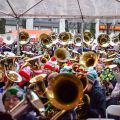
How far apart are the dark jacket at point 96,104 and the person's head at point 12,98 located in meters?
1.80

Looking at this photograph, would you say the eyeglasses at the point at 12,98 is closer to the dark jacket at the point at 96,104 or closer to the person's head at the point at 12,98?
the person's head at the point at 12,98

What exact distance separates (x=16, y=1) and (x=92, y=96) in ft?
25.5

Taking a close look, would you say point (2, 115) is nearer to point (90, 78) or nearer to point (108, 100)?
point (90, 78)

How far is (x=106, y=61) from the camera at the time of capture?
12.2 metres

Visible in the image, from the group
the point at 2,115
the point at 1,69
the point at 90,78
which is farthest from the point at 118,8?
the point at 2,115

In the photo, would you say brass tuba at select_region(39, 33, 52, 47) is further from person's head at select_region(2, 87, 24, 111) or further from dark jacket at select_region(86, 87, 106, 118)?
person's head at select_region(2, 87, 24, 111)

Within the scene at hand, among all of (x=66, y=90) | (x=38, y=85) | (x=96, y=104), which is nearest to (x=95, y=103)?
(x=96, y=104)

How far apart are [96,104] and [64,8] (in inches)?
316

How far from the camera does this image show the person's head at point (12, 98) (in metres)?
4.88

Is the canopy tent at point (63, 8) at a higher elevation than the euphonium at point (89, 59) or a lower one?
higher

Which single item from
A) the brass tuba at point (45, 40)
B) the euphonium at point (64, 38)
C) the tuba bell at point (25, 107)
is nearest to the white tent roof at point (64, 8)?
the brass tuba at point (45, 40)

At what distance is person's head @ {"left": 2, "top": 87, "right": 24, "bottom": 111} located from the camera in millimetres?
4876

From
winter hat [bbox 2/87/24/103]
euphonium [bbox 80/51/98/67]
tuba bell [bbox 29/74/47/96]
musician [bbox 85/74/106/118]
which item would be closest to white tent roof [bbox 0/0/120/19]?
euphonium [bbox 80/51/98/67]

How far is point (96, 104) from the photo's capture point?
6621 mm
